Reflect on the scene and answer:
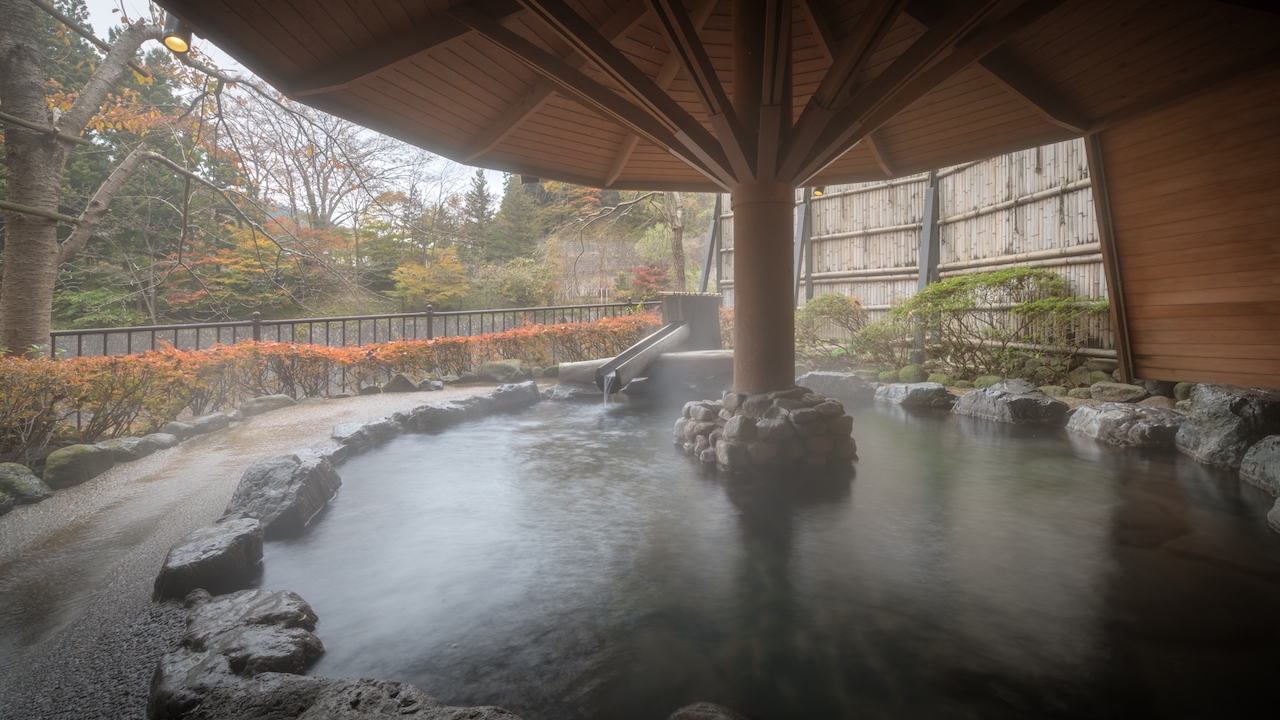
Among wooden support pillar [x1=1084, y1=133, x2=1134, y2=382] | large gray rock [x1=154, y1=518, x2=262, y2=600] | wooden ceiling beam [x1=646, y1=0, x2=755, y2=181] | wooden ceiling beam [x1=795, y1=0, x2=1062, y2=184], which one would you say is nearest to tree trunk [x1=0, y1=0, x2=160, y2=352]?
large gray rock [x1=154, y1=518, x2=262, y2=600]

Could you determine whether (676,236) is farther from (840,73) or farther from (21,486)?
(21,486)

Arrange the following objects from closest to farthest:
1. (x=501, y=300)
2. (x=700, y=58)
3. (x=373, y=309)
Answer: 1. (x=700, y=58)
2. (x=373, y=309)
3. (x=501, y=300)

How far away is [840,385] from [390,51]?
750cm

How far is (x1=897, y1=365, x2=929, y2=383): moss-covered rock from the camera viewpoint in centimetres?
938

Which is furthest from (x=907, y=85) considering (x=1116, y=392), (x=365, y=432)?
(x=365, y=432)

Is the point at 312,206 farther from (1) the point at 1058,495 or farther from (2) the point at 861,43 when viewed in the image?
(1) the point at 1058,495

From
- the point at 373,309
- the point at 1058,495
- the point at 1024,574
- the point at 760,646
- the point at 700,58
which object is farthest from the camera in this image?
the point at 373,309

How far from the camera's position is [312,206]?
14.5 metres

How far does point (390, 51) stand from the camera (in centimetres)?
394

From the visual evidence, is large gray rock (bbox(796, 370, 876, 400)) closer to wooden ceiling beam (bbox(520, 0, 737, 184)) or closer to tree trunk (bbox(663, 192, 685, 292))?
wooden ceiling beam (bbox(520, 0, 737, 184))

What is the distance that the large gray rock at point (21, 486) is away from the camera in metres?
3.68

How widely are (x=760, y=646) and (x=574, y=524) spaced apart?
1669 mm

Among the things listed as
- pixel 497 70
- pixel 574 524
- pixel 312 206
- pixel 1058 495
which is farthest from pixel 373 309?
pixel 1058 495

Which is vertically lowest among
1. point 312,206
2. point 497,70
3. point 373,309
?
point 373,309
